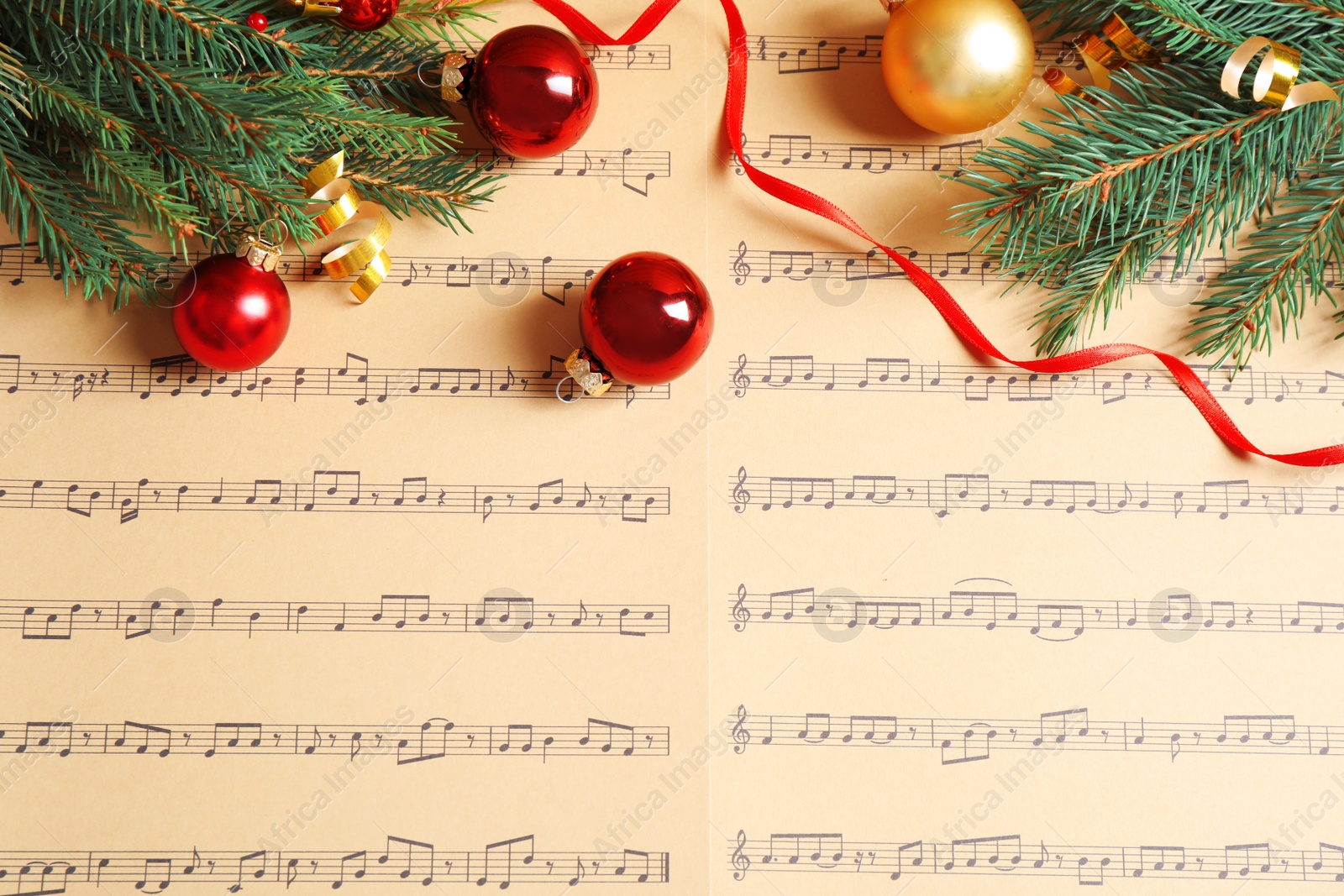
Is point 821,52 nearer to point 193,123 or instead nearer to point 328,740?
point 193,123

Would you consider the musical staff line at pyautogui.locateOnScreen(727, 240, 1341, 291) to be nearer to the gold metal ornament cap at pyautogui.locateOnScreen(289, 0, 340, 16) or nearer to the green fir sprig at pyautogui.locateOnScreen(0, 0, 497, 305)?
the green fir sprig at pyautogui.locateOnScreen(0, 0, 497, 305)

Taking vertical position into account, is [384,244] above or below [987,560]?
above

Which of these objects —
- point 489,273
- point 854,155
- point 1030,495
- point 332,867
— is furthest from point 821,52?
point 332,867

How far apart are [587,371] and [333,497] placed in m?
0.33

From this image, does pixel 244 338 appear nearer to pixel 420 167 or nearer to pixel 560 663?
pixel 420 167

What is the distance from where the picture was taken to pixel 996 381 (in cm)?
105

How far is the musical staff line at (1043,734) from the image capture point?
99cm

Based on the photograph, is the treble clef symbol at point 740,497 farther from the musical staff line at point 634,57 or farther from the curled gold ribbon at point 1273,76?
the curled gold ribbon at point 1273,76

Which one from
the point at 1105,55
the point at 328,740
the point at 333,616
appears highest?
the point at 1105,55

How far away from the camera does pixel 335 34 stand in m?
0.94

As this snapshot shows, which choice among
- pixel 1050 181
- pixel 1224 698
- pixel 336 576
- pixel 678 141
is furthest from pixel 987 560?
pixel 336 576

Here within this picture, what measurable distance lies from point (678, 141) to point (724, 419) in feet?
1.15

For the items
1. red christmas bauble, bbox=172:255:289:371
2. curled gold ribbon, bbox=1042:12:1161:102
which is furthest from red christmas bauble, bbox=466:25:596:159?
curled gold ribbon, bbox=1042:12:1161:102

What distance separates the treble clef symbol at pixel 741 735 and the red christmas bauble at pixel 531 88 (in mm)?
691
